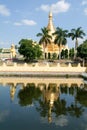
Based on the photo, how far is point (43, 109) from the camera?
Answer: 20656 millimetres

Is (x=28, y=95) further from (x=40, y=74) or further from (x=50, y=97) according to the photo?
(x=40, y=74)

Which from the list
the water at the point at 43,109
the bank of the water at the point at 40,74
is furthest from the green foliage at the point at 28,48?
the water at the point at 43,109

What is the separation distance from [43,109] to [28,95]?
Answer: 6.72 meters

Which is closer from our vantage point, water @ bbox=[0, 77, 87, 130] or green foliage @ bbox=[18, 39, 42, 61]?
water @ bbox=[0, 77, 87, 130]

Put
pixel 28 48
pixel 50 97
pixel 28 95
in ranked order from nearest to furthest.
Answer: pixel 50 97 → pixel 28 95 → pixel 28 48

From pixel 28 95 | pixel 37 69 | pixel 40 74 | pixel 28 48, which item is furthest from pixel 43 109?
pixel 28 48

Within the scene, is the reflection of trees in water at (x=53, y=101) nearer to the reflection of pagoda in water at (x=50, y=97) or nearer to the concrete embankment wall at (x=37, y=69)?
the reflection of pagoda in water at (x=50, y=97)

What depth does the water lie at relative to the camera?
16625mm

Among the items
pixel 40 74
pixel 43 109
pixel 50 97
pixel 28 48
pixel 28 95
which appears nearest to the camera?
pixel 43 109

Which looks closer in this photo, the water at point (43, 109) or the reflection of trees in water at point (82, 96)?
the water at point (43, 109)

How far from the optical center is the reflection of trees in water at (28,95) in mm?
23745

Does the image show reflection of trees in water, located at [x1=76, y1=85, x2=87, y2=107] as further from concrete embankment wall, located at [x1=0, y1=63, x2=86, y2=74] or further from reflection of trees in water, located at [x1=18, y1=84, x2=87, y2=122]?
concrete embankment wall, located at [x1=0, y1=63, x2=86, y2=74]

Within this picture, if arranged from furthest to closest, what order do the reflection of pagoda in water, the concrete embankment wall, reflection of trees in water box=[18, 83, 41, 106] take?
the concrete embankment wall → reflection of trees in water box=[18, 83, 41, 106] → the reflection of pagoda in water

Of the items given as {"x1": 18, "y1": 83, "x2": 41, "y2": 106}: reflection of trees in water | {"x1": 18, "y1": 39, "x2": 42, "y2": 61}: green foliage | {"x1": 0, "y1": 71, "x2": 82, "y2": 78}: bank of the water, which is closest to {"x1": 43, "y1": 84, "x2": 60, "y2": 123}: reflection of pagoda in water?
{"x1": 18, "y1": 83, "x2": 41, "y2": 106}: reflection of trees in water
